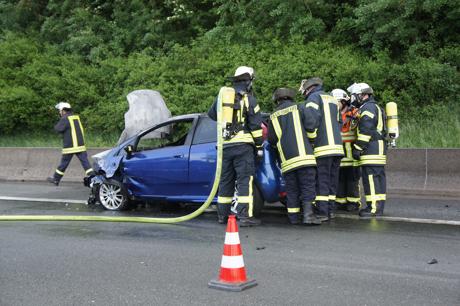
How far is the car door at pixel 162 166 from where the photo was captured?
30.5ft

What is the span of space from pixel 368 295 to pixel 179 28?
52.0ft

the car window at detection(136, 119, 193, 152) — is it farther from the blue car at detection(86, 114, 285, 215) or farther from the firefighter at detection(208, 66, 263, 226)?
the firefighter at detection(208, 66, 263, 226)

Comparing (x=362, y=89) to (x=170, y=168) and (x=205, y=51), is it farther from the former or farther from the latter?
(x=205, y=51)

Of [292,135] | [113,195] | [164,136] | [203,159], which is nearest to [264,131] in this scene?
[292,135]

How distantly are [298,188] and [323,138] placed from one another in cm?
74

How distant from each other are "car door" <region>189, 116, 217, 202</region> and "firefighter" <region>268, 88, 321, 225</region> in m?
0.95

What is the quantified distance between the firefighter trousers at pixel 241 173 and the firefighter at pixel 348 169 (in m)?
1.71

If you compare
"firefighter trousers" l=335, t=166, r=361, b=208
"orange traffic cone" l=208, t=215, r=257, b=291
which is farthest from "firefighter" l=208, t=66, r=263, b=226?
"orange traffic cone" l=208, t=215, r=257, b=291

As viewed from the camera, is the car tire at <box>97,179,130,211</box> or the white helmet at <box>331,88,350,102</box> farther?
the car tire at <box>97,179,130,211</box>

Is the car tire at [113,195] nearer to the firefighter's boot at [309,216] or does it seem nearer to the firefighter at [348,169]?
the firefighter's boot at [309,216]

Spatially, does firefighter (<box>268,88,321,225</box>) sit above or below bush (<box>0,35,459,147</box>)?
below

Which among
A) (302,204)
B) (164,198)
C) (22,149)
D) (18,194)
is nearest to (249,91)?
(302,204)

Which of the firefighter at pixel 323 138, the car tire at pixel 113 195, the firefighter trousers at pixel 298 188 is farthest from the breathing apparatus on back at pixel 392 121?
the car tire at pixel 113 195

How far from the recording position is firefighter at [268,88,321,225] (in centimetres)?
826
